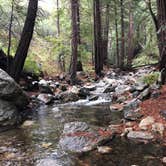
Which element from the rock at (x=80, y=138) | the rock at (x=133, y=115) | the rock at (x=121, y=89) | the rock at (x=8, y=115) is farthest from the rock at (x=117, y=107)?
the rock at (x=8, y=115)

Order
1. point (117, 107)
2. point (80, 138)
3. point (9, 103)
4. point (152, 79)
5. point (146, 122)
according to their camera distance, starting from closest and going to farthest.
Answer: point (80, 138)
point (146, 122)
point (9, 103)
point (117, 107)
point (152, 79)

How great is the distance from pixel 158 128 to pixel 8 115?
3.60 m

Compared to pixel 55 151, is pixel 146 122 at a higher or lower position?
higher

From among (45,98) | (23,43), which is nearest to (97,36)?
(23,43)

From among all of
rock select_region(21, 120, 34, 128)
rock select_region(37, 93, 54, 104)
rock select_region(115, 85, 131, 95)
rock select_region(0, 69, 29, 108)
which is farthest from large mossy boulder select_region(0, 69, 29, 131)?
rock select_region(115, 85, 131, 95)

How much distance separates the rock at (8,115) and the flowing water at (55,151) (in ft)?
1.47

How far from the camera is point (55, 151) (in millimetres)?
5512

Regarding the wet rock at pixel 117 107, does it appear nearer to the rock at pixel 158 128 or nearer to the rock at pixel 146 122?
the rock at pixel 146 122

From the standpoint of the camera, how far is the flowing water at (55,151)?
4.99 m

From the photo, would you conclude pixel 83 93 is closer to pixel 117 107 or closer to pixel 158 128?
pixel 117 107

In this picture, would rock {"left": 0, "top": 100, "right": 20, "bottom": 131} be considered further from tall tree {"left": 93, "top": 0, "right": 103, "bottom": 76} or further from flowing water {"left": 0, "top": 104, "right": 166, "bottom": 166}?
tall tree {"left": 93, "top": 0, "right": 103, "bottom": 76}

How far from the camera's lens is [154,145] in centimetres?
565

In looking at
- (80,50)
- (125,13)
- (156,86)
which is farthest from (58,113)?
(125,13)

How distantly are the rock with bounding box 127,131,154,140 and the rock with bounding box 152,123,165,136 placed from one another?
227mm
